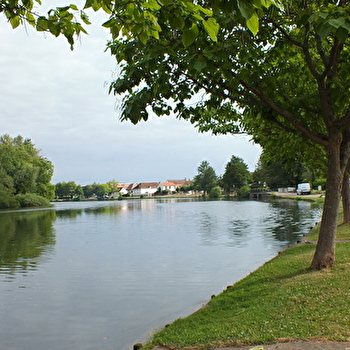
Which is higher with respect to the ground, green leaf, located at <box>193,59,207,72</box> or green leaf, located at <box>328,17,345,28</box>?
green leaf, located at <box>193,59,207,72</box>

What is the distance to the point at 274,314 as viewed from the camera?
605 cm

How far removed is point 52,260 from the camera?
17.1 meters

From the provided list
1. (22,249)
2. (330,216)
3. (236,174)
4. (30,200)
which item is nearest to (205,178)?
(236,174)

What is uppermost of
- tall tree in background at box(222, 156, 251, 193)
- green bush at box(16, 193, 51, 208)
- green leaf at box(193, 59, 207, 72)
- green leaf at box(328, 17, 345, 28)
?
tall tree in background at box(222, 156, 251, 193)

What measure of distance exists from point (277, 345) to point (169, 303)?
571 cm

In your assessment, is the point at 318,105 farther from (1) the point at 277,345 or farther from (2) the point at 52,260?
(2) the point at 52,260

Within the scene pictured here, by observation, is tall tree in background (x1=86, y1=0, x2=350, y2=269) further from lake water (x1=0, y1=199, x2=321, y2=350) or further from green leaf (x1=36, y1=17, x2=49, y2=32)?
lake water (x1=0, y1=199, x2=321, y2=350)

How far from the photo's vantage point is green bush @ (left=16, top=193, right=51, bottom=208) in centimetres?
7461

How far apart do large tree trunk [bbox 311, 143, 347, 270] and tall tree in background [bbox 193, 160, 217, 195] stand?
465 ft

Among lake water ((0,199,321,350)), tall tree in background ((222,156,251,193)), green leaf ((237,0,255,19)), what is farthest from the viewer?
tall tree in background ((222,156,251,193))

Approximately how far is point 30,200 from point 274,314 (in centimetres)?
7591

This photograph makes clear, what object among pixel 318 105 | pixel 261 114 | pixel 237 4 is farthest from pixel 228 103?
pixel 237 4

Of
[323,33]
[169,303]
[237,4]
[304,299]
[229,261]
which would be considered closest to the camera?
[237,4]

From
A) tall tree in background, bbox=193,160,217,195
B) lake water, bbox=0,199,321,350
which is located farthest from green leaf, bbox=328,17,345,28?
tall tree in background, bbox=193,160,217,195
